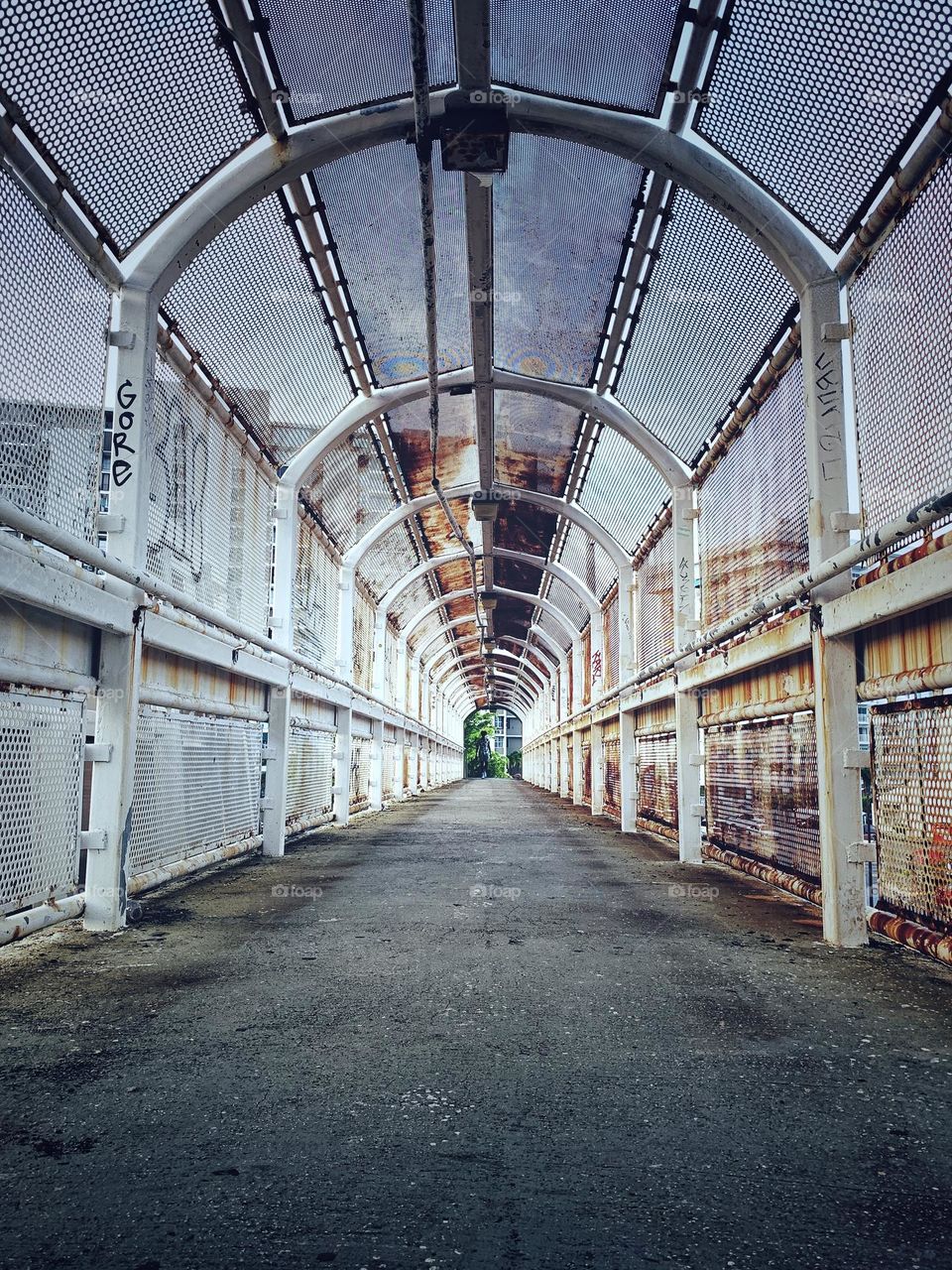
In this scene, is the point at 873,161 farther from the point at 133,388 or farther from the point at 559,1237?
the point at 559,1237

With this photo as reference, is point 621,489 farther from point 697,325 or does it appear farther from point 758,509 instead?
point 758,509

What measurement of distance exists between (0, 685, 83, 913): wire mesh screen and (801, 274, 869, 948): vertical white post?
481cm

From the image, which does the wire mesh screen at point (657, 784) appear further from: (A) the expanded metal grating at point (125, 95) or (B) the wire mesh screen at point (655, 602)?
(A) the expanded metal grating at point (125, 95)

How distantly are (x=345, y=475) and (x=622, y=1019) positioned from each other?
9983 millimetres

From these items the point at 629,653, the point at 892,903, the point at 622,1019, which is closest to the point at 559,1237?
the point at 622,1019

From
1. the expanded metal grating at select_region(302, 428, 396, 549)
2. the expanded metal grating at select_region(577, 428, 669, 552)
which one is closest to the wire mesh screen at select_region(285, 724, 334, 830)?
the expanded metal grating at select_region(302, 428, 396, 549)

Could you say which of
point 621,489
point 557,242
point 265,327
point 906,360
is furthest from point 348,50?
point 621,489

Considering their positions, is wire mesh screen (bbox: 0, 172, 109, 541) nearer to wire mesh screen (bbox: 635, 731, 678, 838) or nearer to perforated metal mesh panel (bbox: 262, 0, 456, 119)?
perforated metal mesh panel (bbox: 262, 0, 456, 119)

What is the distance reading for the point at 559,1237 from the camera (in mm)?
1926

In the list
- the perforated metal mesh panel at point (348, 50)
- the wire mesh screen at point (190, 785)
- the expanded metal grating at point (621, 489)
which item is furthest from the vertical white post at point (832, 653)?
the expanded metal grating at point (621, 489)

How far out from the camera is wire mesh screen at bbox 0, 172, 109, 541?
15.4ft

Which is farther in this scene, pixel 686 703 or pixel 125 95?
pixel 686 703

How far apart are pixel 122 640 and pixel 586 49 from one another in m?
5.26

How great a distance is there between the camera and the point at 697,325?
7914 mm
